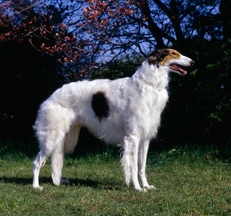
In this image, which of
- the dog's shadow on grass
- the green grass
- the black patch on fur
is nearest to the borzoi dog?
the black patch on fur

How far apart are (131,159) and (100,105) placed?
2.67 ft

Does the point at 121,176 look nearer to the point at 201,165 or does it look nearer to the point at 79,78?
the point at 201,165

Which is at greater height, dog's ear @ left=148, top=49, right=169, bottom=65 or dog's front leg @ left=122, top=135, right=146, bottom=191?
dog's ear @ left=148, top=49, right=169, bottom=65

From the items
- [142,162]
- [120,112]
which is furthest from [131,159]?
[120,112]

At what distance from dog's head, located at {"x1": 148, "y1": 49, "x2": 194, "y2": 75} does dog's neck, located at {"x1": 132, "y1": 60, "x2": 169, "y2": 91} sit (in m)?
0.06

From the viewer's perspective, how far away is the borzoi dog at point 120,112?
625 centimetres

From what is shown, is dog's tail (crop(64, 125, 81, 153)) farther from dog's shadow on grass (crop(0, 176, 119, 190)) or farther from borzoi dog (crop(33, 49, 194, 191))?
dog's shadow on grass (crop(0, 176, 119, 190))

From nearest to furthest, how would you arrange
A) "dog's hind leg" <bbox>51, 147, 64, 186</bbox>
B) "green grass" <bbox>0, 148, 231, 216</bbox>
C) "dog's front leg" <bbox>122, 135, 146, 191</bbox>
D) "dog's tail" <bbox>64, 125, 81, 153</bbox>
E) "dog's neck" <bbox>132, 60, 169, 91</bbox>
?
1. "green grass" <bbox>0, 148, 231, 216</bbox>
2. "dog's front leg" <bbox>122, 135, 146, 191</bbox>
3. "dog's neck" <bbox>132, 60, 169, 91</bbox>
4. "dog's hind leg" <bbox>51, 147, 64, 186</bbox>
5. "dog's tail" <bbox>64, 125, 81, 153</bbox>

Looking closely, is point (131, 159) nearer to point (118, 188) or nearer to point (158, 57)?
point (118, 188)

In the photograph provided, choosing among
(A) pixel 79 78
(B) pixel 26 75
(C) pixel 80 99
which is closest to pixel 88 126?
(C) pixel 80 99

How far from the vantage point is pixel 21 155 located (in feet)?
31.6

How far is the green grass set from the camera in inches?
196

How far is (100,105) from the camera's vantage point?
256 inches

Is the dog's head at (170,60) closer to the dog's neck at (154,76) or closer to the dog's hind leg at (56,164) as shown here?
the dog's neck at (154,76)
